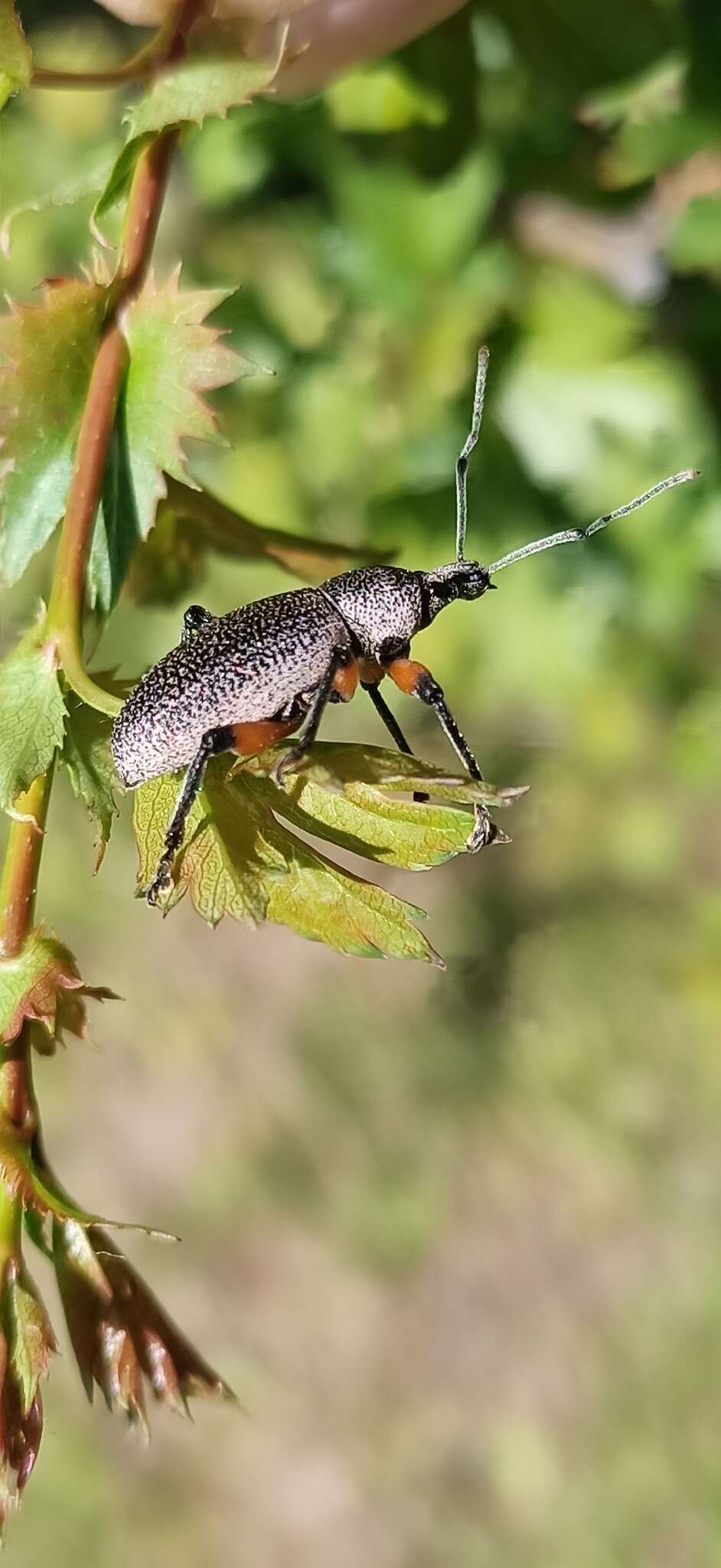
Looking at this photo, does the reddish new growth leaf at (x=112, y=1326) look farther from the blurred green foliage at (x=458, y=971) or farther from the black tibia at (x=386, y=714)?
the blurred green foliage at (x=458, y=971)

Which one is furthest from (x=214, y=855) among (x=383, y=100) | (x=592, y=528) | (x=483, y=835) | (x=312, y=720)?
(x=383, y=100)

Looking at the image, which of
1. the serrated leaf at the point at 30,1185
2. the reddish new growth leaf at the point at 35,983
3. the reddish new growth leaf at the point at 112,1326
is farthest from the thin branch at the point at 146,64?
the reddish new growth leaf at the point at 112,1326

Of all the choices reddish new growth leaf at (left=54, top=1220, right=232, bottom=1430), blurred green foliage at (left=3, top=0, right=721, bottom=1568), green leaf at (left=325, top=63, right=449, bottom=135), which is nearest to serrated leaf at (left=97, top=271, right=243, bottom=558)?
reddish new growth leaf at (left=54, top=1220, right=232, bottom=1430)

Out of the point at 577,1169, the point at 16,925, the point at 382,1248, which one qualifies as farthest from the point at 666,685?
the point at 16,925

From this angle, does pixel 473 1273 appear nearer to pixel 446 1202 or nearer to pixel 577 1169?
pixel 446 1202

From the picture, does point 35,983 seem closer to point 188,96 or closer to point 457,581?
point 457,581

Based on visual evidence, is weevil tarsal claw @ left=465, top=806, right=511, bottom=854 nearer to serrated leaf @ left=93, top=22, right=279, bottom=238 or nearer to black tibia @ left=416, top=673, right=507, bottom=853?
black tibia @ left=416, top=673, right=507, bottom=853
